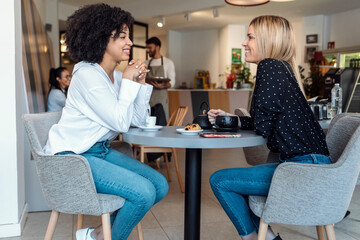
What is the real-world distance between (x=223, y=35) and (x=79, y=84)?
30.9 feet

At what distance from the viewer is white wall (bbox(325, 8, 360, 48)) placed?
8.42 m

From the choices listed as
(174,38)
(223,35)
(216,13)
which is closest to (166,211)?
(216,13)

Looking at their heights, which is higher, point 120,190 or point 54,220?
point 120,190

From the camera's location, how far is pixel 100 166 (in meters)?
1.64

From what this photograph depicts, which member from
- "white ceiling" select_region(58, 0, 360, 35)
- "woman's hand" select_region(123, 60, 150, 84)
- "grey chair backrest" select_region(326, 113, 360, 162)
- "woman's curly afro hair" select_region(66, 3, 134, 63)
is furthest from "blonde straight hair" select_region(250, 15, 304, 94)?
"white ceiling" select_region(58, 0, 360, 35)

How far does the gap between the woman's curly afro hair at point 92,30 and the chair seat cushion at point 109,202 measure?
0.69 metres

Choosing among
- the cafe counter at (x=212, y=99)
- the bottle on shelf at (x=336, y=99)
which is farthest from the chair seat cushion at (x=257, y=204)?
the cafe counter at (x=212, y=99)

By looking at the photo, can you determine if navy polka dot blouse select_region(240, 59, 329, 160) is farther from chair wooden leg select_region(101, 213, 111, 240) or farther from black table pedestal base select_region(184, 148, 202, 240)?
chair wooden leg select_region(101, 213, 111, 240)

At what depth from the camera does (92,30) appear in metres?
1.81

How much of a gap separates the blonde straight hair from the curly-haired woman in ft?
2.02

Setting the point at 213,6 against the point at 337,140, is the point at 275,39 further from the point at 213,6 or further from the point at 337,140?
the point at 213,6

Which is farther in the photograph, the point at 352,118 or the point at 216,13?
the point at 216,13

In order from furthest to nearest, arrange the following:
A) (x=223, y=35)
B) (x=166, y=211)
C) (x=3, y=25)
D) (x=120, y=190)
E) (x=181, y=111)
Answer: (x=223, y=35)
(x=181, y=111)
(x=166, y=211)
(x=3, y=25)
(x=120, y=190)

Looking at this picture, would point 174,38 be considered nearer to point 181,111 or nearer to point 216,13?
point 216,13
